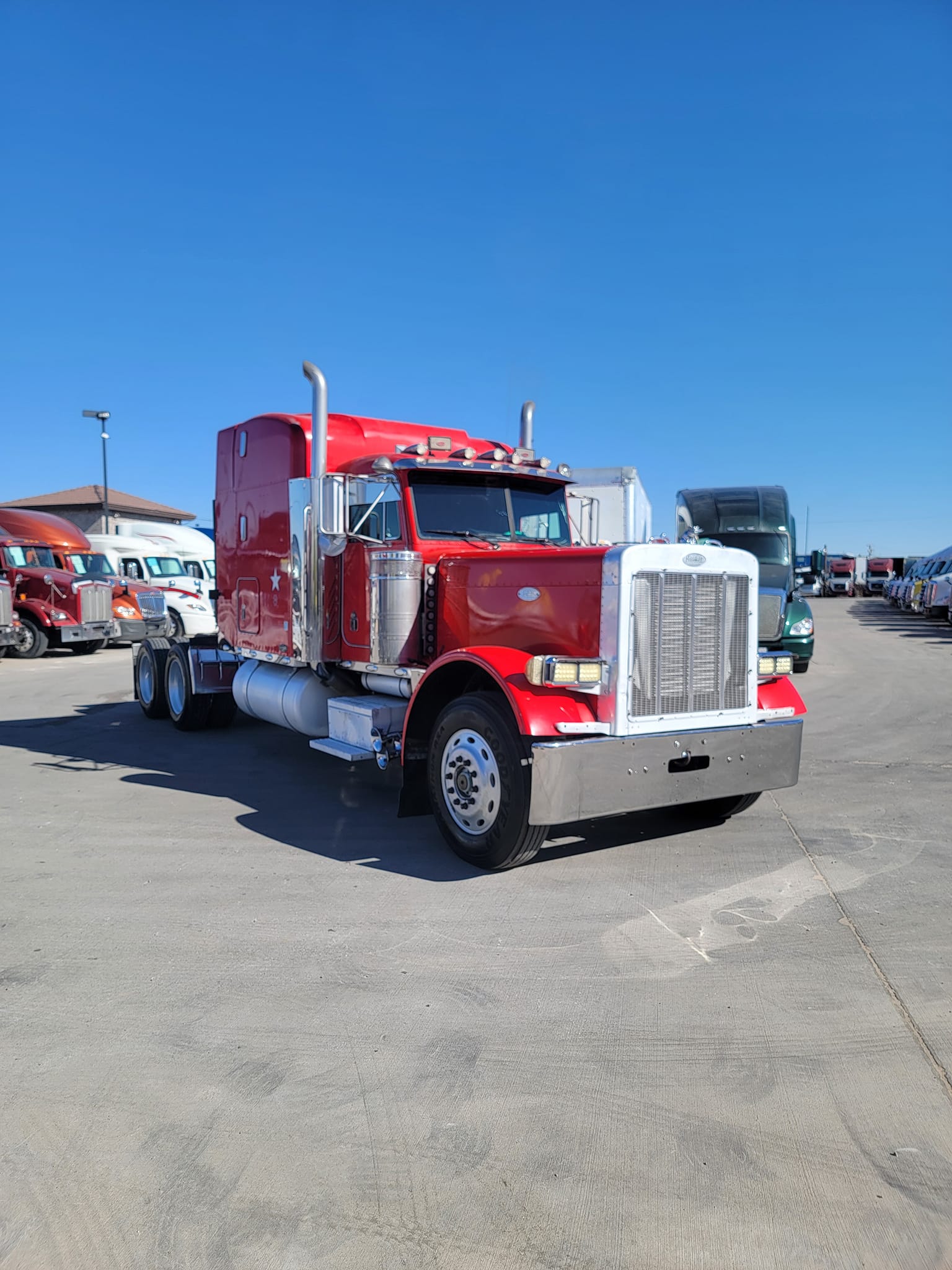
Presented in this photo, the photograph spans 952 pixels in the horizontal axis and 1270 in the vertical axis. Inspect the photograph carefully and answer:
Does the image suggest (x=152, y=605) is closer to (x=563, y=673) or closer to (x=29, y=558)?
(x=563, y=673)

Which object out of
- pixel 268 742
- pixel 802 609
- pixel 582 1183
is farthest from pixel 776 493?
pixel 582 1183

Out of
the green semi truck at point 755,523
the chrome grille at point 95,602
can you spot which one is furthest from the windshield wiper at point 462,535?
the chrome grille at point 95,602

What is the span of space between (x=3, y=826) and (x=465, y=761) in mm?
3295

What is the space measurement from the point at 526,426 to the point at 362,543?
2571 mm

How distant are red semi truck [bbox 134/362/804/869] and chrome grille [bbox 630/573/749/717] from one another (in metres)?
0.01

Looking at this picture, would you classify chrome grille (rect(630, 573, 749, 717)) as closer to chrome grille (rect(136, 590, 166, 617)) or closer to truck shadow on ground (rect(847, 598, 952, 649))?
chrome grille (rect(136, 590, 166, 617))

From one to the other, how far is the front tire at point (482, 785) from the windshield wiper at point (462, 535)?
1516 mm

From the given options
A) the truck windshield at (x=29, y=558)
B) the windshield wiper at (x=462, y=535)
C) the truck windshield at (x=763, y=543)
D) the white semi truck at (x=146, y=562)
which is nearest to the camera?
the windshield wiper at (x=462, y=535)

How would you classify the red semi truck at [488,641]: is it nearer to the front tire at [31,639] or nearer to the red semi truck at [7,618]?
the red semi truck at [7,618]

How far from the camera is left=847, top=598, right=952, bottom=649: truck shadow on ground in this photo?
24281mm

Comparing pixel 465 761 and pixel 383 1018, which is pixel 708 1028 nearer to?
pixel 383 1018

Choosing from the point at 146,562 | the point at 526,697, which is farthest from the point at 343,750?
the point at 146,562

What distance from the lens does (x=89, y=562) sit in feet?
71.9

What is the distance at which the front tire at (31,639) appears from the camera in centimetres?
1869
